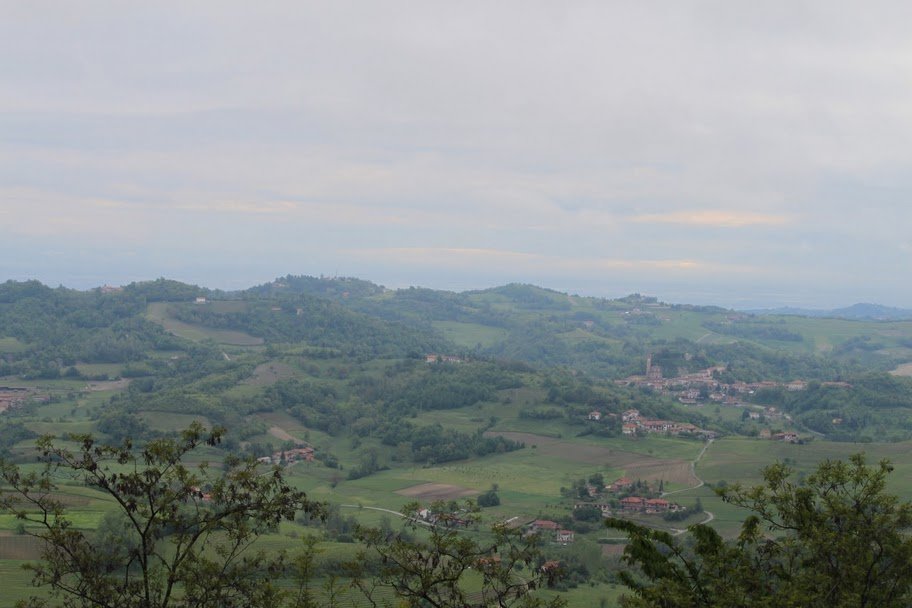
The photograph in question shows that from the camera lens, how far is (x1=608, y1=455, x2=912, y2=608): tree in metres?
14.6

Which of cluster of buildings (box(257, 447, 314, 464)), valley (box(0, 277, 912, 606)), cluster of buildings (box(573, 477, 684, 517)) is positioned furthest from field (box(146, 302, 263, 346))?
cluster of buildings (box(573, 477, 684, 517))

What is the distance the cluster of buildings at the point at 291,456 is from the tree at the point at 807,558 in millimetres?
79633

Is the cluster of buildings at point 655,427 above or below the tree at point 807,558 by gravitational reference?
below

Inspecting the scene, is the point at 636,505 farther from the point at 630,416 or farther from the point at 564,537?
the point at 630,416

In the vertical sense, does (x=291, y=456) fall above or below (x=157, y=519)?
below

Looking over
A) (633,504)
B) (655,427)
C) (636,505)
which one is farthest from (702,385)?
(636,505)

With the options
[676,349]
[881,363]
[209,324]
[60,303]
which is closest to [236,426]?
[209,324]

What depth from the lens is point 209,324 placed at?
598 ft

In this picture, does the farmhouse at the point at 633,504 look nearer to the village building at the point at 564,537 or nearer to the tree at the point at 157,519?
the village building at the point at 564,537

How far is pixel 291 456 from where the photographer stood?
3718 inches

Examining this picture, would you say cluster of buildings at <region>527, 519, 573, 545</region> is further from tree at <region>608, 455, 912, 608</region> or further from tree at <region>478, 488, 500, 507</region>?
tree at <region>608, 455, 912, 608</region>

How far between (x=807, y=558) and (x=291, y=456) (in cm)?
8297

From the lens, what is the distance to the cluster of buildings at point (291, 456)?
92.6m

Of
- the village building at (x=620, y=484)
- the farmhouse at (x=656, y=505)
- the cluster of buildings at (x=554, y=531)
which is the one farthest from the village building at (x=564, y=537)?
the village building at (x=620, y=484)
